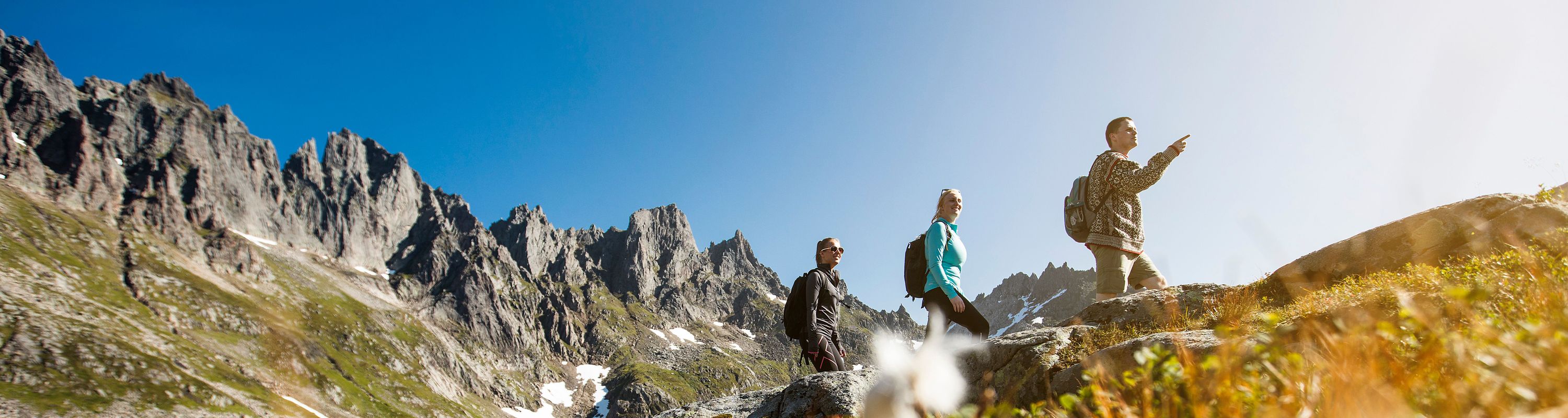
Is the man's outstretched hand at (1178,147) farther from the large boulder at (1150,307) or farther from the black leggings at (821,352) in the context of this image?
the black leggings at (821,352)

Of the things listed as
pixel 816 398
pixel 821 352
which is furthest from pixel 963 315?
pixel 816 398

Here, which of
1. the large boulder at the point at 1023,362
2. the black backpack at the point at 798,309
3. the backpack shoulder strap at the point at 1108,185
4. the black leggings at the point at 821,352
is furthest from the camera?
the black backpack at the point at 798,309

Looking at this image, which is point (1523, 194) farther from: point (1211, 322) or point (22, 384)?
point (22, 384)

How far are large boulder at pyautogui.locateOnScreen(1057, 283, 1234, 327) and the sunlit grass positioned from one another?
245 centimetres

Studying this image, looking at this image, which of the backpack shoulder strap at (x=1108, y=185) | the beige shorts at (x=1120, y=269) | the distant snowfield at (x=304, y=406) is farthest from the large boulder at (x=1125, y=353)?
the distant snowfield at (x=304, y=406)

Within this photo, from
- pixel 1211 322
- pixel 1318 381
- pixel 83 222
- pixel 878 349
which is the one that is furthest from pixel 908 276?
pixel 83 222

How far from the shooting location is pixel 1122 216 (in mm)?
8273

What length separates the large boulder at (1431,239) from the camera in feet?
21.4

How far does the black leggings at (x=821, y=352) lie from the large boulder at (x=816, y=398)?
0.62m

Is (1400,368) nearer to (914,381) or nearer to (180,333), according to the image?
(914,381)

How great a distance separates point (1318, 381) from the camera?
255cm

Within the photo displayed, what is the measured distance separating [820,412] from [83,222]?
22370cm

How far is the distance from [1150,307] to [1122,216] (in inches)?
54.8

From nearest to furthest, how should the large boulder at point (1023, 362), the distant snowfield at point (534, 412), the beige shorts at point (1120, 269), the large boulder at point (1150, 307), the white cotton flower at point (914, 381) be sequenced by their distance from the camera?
the white cotton flower at point (914, 381)
the large boulder at point (1023, 362)
the large boulder at point (1150, 307)
the beige shorts at point (1120, 269)
the distant snowfield at point (534, 412)
